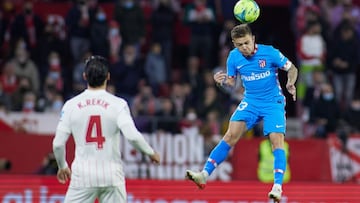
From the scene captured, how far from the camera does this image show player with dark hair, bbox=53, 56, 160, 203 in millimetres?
12141

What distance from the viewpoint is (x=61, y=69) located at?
24.1m

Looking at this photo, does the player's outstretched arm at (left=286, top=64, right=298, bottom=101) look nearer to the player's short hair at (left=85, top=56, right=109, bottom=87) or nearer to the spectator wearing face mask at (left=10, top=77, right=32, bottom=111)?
the player's short hair at (left=85, top=56, right=109, bottom=87)

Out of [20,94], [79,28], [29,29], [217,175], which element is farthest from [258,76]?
[29,29]

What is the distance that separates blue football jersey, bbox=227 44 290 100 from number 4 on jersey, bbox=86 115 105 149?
2882mm

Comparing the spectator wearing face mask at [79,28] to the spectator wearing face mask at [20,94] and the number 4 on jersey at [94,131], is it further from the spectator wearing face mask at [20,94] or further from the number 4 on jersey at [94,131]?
the number 4 on jersey at [94,131]

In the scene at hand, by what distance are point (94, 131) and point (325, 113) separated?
452 inches

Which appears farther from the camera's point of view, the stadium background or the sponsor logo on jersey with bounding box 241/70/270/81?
the stadium background

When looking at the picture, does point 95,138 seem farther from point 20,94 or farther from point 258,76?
point 20,94

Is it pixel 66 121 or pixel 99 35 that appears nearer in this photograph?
pixel 66 121

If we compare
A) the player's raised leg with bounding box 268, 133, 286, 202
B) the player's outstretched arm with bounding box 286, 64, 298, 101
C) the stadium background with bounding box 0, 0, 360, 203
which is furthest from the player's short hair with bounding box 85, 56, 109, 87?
the stadium background with bounding box 0, 0, 360, 203

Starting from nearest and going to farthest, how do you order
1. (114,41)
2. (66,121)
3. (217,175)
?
(66,121) → (217,175) → (114,41)

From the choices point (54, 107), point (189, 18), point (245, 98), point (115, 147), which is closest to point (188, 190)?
point (245, 98)

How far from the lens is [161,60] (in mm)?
24156

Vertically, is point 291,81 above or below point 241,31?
below
